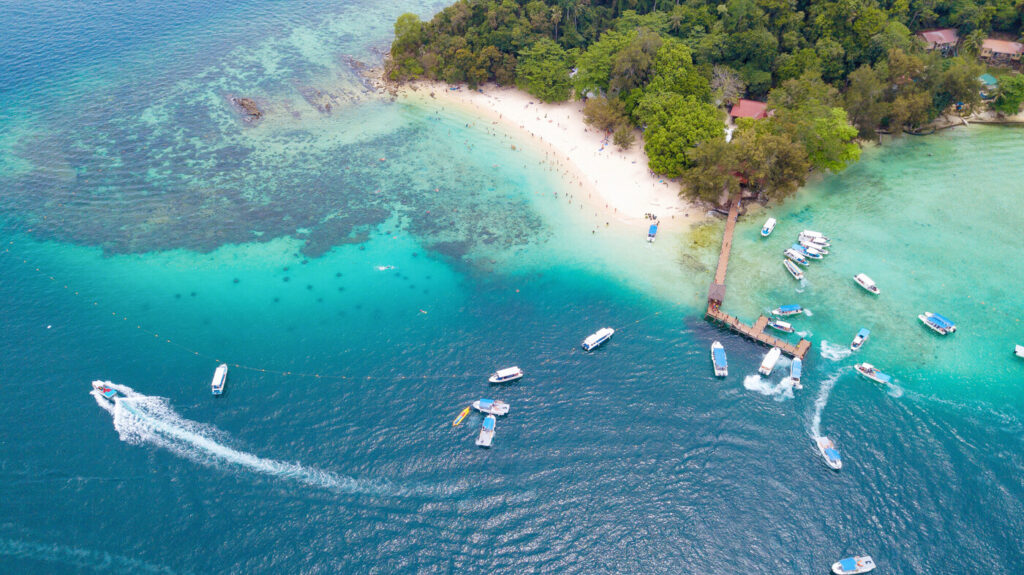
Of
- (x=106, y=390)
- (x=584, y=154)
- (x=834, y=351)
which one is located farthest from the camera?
(x=584, y=154)

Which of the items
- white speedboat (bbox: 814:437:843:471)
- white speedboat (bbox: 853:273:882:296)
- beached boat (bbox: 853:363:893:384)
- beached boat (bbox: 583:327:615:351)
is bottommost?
white speedboat (bbox: 814:437:843:471)

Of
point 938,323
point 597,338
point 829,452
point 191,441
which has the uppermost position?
point 938,323

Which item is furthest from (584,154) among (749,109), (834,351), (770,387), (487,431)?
(487,431)

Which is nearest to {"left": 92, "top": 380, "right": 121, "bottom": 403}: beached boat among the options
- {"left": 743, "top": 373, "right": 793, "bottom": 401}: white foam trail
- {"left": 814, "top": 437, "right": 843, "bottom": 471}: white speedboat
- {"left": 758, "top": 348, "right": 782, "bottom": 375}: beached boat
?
{"left": 743, "top": 373, "right": 793, "bottom": 401}: white foam trail

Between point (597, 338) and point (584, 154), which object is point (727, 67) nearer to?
point (584, 154)

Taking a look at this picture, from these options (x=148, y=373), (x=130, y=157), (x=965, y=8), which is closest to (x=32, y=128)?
(x=130, y=157)

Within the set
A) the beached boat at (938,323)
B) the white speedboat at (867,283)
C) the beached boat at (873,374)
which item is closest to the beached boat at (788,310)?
the beached boat at (873,374)

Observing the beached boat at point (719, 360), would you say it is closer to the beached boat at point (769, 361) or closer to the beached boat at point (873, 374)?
the beached boat at point (769, 361)

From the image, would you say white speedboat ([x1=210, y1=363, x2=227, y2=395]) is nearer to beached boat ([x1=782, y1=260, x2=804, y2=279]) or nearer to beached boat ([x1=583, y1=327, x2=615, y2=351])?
beached boat ([x1=583, y1=327, x2=615, y2=351])
